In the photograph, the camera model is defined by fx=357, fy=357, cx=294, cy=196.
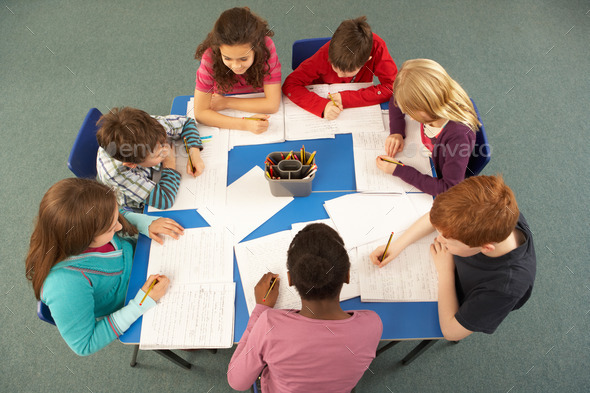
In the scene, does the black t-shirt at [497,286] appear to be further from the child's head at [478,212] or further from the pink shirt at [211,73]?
the pink shirt at [211,73]

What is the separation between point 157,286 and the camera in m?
1.22

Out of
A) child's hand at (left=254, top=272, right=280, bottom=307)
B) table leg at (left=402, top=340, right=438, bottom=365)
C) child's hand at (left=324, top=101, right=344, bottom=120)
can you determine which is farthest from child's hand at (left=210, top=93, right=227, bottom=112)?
table leg at (left=402, top=340, right=438, bottom=365)

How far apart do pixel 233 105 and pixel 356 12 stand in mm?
1954

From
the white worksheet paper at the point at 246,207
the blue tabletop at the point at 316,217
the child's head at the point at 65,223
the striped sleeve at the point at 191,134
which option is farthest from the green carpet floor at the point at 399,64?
the striped sleeve at the point at 191,134

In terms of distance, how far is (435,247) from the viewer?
1.25m

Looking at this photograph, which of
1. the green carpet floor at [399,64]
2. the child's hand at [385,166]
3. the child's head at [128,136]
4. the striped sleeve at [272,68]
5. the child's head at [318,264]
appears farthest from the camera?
the green carpet floor at [399,64]

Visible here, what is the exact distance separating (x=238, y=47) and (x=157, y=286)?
994 mm

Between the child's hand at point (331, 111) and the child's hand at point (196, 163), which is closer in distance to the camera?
the child's hand at point (196, 163)

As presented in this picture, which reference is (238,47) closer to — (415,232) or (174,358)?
(415,232)

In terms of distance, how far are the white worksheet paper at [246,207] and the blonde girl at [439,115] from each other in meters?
0.47

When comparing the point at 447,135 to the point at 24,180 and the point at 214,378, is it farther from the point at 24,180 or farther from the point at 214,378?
the point at 24,180

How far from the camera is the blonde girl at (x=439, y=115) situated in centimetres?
136

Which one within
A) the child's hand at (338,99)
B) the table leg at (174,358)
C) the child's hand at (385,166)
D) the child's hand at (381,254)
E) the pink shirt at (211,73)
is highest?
the pink shirt at (211,73)

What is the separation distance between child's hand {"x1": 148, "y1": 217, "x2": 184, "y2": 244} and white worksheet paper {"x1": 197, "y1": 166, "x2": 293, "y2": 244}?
111 mm
